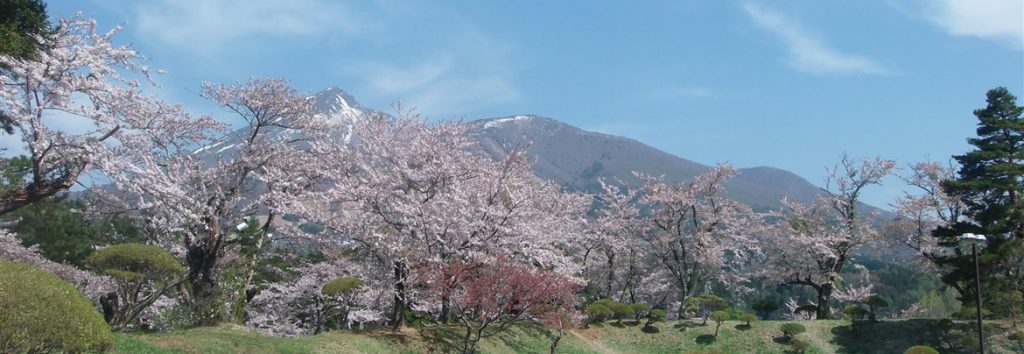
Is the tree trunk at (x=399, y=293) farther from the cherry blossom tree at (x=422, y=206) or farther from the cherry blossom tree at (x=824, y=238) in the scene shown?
the cherry blossom tree at (x=824, y=238)

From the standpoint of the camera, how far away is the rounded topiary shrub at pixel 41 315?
9.73 meters

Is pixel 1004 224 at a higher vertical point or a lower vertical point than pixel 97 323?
higher

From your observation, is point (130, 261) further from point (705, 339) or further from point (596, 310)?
point (705, 339)

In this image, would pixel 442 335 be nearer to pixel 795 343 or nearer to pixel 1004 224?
pixel 795 343

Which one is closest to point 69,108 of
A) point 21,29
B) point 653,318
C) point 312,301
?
point 21,29

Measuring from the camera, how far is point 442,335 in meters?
23.1

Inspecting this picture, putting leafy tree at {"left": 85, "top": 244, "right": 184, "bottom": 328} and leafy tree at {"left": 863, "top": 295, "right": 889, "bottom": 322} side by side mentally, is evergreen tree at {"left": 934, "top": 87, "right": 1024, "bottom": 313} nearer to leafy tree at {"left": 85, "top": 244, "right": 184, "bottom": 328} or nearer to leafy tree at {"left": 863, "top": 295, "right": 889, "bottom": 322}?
leafy tree at {"left": 863, "top": 295, "right": 889, "bottom": 322}

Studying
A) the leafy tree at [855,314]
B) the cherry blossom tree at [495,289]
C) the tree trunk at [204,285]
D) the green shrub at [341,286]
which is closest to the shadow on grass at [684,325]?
the leafy tree at [855,314]

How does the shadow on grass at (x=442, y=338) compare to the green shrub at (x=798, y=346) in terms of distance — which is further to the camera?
the green shrub at (x=798, y=346)

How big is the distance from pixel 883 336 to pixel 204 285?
28.1 metres

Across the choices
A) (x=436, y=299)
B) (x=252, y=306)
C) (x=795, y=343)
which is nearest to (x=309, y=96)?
(x=436, y=299)

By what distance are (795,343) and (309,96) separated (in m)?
22.4

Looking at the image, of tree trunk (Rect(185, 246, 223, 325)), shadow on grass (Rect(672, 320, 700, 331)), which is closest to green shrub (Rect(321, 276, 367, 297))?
tree trunk (Rect(185, 246, 223, 325))

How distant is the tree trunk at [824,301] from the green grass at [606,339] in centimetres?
413
